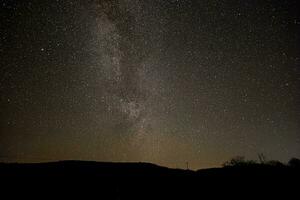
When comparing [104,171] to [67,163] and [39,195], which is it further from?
[39,195]

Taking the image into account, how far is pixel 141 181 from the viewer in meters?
25.5

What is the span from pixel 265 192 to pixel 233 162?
3464 cm

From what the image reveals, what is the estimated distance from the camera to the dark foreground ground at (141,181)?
21.7 m

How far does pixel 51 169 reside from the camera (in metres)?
26.8

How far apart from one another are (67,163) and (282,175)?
19.9 metres

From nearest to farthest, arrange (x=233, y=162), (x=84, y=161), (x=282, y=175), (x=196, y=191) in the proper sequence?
(x=196, y=191) → (x=282, y=175) → (x=84, y=161) → (x=233, y=162)

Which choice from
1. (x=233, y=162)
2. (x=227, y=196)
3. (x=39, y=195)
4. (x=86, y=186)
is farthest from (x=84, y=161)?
(x=233, y=162)

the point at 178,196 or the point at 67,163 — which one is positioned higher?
the point at 67,163

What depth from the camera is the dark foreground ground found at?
21719 mm

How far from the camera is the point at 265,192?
21.8 m

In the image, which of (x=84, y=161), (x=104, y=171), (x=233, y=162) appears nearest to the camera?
(x=104, y=171)

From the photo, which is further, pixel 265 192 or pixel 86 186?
pixel 86 186

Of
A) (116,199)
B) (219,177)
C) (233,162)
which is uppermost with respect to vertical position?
(233,162)

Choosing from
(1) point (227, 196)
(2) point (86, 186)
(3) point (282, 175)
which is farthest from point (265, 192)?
(2) point (86, 186)
